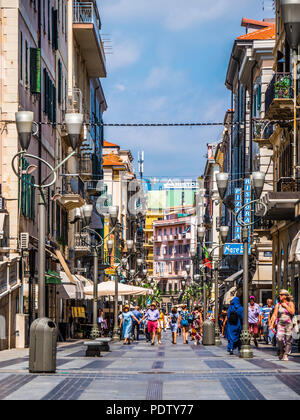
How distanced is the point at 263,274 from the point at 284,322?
1145 inches

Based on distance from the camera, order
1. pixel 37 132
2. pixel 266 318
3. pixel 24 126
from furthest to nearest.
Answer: pixel 37 132 < pixel 266 318 < pixel 24 126

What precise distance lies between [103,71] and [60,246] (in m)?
21.6

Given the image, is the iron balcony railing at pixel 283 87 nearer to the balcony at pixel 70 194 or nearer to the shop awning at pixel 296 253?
the shop awning at pixel 296 253

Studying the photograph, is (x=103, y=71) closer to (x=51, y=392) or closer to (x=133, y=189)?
(x=51, y=392)

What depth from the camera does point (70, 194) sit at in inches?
1802

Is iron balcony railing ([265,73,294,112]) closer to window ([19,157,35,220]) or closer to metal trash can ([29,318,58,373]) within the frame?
window ([19,157,35,220])

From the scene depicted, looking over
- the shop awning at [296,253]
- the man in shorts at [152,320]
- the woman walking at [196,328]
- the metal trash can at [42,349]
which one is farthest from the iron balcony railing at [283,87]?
the metal trash can at [42,349]

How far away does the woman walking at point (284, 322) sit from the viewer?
21.9m

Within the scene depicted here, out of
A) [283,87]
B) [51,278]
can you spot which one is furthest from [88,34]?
[283,87]

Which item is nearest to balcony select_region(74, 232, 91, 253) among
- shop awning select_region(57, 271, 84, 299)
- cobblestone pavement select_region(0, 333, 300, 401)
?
shop awning select_region(57, 271, 84, 299)

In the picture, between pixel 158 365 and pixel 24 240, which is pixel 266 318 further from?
pixel 158 365

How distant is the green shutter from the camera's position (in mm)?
34656
